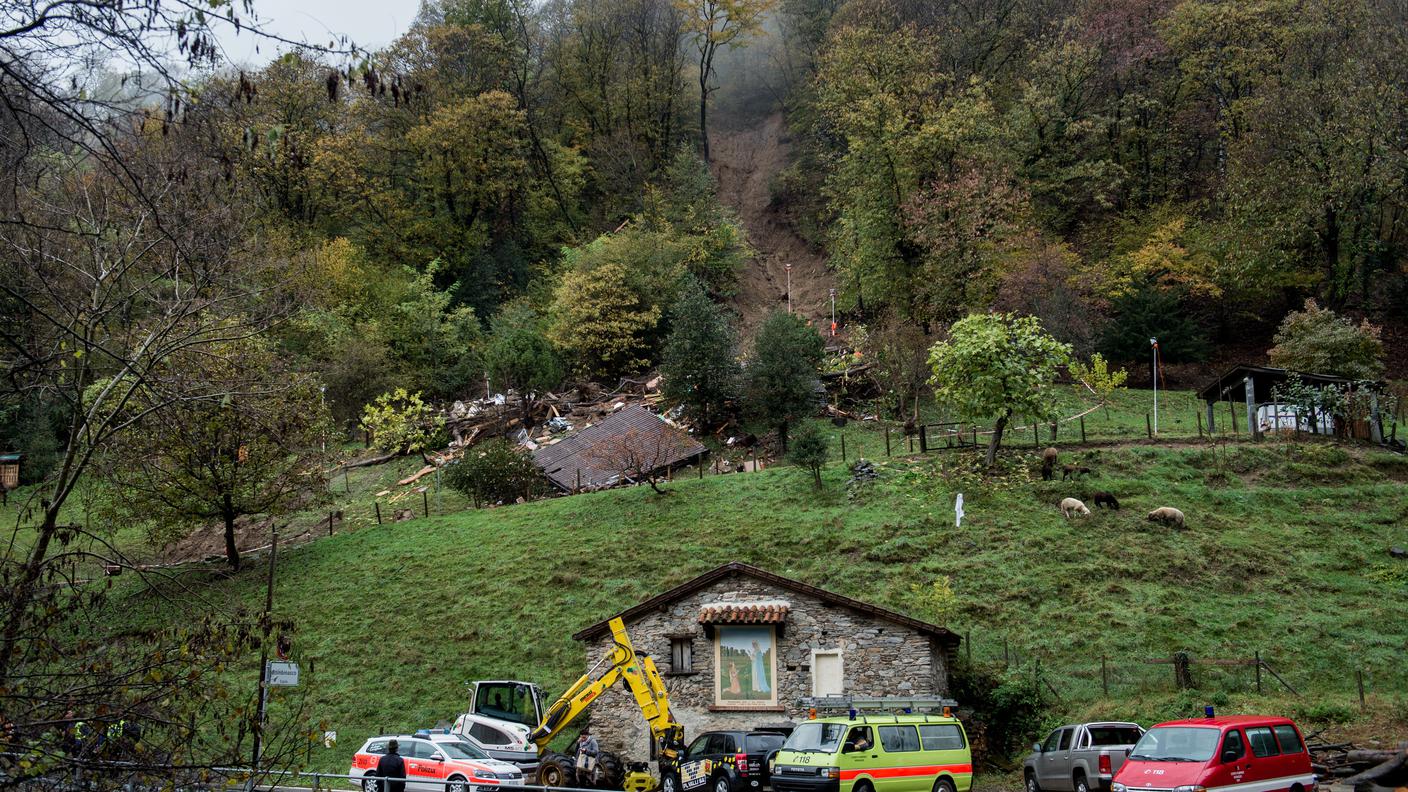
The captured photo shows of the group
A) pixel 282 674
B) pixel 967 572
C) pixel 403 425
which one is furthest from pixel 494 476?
pixel 282 674

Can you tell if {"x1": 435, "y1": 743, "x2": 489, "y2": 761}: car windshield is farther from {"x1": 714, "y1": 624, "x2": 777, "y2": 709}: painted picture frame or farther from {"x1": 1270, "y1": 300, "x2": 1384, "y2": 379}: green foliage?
{"x1": 1270, "y1": 300, "x2": 1384, "y2": 379}: green foliage

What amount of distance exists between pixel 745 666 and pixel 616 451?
20.7 m

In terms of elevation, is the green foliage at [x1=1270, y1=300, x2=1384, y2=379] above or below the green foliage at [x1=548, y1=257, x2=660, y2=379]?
below

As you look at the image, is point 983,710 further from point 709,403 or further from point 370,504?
point 370,504

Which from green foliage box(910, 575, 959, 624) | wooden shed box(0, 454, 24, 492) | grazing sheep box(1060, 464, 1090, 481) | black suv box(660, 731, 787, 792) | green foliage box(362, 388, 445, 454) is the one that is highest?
green foliage box(362, 388, 445, 454)

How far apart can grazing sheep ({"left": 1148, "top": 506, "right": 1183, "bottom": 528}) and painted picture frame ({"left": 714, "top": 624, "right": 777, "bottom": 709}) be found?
14600 mm

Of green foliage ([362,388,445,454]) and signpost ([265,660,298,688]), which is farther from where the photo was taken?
green foliage ([362,388,445,454])

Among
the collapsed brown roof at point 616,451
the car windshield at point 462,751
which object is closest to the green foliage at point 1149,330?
the collapsed brown roof at point 616,451

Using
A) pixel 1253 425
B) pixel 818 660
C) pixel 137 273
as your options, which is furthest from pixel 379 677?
pixel 1253 425

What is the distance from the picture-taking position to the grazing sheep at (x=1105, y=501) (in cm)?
3241

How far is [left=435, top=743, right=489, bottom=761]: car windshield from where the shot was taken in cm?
2044

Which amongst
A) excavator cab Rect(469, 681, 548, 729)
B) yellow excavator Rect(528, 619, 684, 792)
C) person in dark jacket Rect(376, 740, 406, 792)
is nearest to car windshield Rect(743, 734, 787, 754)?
yellow excavator Rect(528, 619, 684, 792)

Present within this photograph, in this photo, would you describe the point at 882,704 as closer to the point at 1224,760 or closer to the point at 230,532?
the point at 1224,760

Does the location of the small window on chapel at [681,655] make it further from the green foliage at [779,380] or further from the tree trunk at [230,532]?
the green foliage at [779,380]
